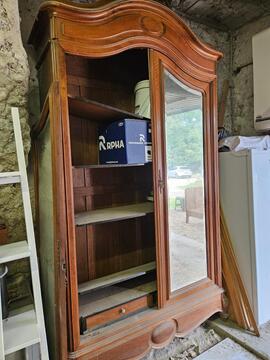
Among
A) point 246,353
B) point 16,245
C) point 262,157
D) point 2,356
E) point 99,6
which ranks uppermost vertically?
point 99,6

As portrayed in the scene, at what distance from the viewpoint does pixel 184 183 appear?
1723 mm

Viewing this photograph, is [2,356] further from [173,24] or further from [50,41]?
[173,24]

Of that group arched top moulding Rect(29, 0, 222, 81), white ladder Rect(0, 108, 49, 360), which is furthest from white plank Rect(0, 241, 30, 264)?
arched top moulding Rect(29, 0, 222, 81)

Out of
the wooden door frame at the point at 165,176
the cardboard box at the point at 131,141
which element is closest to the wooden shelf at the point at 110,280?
the wooden door frame at the point at 165,176

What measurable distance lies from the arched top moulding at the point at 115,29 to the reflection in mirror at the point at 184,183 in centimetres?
19

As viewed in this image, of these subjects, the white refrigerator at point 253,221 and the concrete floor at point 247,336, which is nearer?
the concrete floor at point 247,336

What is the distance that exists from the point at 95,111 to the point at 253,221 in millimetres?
1334

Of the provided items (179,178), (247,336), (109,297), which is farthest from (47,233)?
(247,336)

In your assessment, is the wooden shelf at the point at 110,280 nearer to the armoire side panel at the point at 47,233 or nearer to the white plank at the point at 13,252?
the armoire side panel at the point at 47,233

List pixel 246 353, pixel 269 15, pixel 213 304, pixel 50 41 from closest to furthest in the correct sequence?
pixel 50 41 < pixel 246 353 < pixel 213 304 < pixel 269 15

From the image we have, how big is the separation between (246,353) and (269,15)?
2.67 meters

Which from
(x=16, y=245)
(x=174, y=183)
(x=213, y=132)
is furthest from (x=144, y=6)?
(x=16, y=245)

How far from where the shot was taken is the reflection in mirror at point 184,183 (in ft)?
5.32

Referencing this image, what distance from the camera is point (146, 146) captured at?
1552 millimetres
